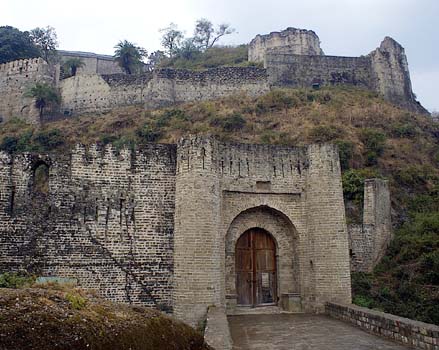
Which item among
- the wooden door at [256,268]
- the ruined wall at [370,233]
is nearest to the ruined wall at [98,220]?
the wooden door at [256,268]

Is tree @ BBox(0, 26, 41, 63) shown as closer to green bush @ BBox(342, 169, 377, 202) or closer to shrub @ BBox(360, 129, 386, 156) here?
shrub @ BBox(360, 129, 386, 156)

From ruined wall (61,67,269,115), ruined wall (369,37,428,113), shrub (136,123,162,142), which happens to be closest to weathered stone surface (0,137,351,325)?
shrub (136,123,162,142)

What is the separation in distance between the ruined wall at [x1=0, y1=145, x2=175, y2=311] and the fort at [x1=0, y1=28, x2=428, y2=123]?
86.9 ft

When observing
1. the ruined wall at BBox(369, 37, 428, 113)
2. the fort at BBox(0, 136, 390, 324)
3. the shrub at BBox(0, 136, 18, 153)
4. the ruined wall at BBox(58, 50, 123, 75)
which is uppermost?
the ruined wall at BBox(58, 50, 123, 75)

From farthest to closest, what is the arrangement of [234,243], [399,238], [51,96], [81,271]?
[51,96]
[399,238]
[234,243]
[81,271]

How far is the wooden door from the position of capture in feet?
49.5

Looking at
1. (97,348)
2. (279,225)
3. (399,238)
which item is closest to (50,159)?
(279,225)

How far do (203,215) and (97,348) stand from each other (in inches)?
422

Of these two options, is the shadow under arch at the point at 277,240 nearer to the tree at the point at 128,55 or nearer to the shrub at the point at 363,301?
the shrub at the point at 363,301

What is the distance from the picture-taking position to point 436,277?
55.1ft

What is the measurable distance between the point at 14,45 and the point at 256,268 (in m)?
41.4

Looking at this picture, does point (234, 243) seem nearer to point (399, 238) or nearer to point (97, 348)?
point (399, 238)

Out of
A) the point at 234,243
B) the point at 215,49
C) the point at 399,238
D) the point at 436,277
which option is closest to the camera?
the point at 234,243

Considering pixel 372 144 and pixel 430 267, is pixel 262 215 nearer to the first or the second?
pixel 430 267
